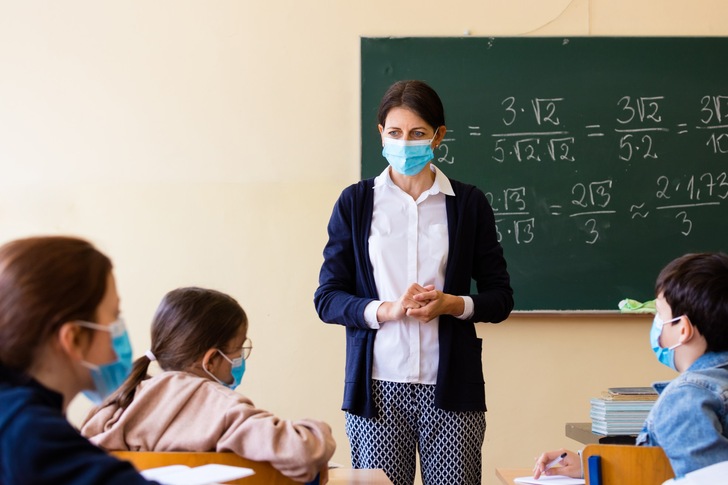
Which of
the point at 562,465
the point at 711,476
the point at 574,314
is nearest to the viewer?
the point at 711,476

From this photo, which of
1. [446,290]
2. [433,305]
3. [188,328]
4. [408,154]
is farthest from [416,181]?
[188,328]

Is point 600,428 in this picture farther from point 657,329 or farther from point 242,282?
point 242,282

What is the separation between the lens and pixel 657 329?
2.04 meters

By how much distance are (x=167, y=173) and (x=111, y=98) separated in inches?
16.7

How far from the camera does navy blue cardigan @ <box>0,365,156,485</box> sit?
1052mm

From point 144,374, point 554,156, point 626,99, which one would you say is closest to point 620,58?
point 626,99

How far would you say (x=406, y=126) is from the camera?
246cm

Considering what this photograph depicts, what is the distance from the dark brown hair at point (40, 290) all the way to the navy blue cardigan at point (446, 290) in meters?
1.19

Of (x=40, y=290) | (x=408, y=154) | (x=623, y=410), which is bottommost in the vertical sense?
(x=623, y=410)

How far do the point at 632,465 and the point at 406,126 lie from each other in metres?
1.15

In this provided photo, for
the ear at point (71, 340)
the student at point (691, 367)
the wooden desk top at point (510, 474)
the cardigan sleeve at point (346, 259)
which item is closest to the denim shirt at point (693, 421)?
the student at point (691, 367)

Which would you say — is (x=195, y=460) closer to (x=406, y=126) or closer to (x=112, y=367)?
(x=112, y=367)

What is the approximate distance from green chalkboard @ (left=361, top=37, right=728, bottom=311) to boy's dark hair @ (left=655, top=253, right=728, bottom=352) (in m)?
1.81

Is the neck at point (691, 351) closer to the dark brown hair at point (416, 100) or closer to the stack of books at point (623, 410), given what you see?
the stack of books at point (623, 410)
